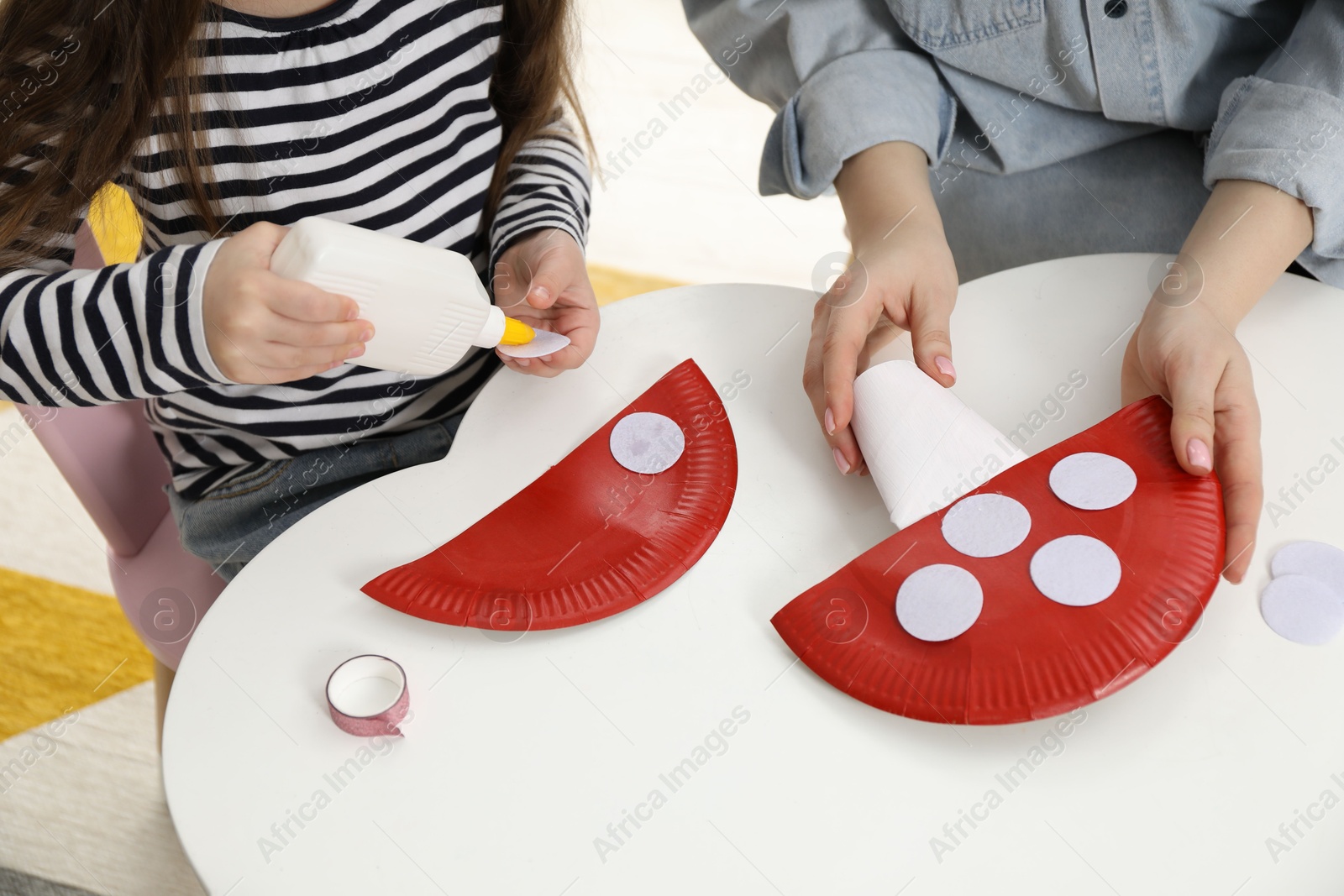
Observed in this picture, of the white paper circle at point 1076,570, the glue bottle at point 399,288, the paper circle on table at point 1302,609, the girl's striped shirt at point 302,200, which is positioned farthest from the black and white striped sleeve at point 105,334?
the paper circle on table at point 1302,609

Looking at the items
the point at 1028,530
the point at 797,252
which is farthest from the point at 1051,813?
the point at 797,252

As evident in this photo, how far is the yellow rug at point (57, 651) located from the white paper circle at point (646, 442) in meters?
0.83

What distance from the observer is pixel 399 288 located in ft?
1.85

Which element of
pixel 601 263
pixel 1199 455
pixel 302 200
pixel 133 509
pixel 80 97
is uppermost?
pixel 80 97

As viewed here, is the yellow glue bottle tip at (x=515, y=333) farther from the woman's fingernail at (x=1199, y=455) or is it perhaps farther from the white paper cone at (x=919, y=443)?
the woman's fingernail at (x=1199, y=455)

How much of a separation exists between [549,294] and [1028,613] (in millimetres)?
403

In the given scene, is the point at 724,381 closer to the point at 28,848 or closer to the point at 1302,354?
the point at 1302,354

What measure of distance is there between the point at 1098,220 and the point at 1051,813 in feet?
2.07

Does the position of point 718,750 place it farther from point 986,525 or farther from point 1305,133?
point 1305,133

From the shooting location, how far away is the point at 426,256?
1.87 feet

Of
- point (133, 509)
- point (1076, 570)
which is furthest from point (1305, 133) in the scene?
point (133, 509)

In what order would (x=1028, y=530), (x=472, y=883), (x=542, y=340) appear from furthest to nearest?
1. (x=542, y=340)
2. (x=1028, y=530)
3. (x=472, y=883)

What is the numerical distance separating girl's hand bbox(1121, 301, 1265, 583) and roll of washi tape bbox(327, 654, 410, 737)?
494 millimetres

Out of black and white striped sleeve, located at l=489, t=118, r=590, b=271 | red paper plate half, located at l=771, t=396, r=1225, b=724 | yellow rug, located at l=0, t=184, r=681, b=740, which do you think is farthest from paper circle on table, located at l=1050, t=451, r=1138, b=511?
yellow rug, located at l=0, t=184, r=681, b=740
